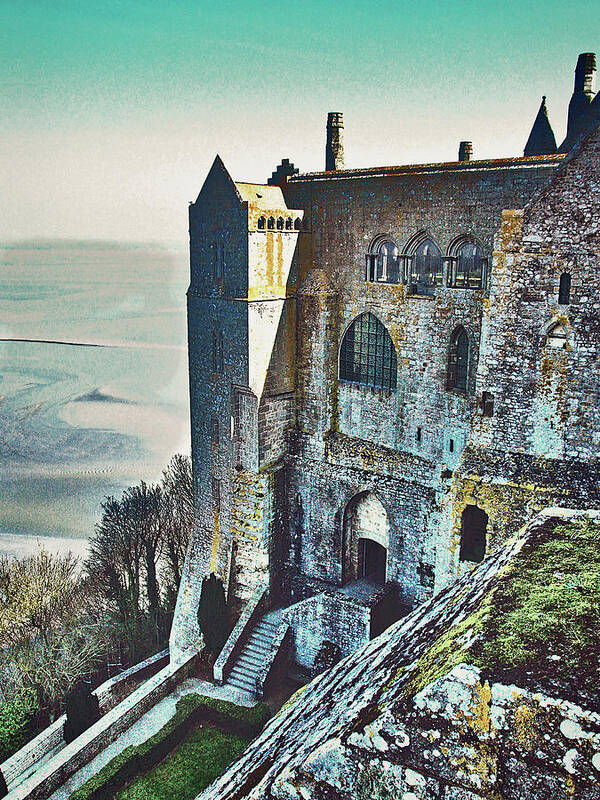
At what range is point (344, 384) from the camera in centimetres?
1634

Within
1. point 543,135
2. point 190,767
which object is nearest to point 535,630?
point 190,767

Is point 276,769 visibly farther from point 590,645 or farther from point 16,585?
point 16,585

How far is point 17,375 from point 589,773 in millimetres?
39081

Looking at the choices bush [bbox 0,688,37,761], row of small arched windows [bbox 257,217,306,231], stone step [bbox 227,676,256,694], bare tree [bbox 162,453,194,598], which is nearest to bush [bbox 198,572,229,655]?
stone step [bbox 227,676,256,694]

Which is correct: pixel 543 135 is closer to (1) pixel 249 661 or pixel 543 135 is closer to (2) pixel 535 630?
(1) pixel 249 661

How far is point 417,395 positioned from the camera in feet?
48.9

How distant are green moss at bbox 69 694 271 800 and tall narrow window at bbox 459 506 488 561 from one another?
239 inches

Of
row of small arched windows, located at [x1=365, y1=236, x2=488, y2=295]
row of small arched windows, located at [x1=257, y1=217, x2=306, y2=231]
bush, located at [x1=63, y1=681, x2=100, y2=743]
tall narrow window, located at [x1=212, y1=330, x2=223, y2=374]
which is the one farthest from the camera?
tall narrow window, located at [x1=212, y1=330, x2=223, y2=374]

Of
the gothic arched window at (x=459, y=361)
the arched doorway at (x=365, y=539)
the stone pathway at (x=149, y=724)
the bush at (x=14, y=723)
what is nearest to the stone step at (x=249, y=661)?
the stone pathway at (x=149, y=724)

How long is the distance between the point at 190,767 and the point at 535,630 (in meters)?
12.3

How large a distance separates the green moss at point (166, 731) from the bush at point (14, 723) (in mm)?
3454

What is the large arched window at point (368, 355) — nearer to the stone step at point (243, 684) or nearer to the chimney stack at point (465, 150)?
the chimney stack at point (465, 150)

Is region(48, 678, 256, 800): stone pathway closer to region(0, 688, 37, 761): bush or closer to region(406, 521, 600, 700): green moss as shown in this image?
region(0, 688, 37, 761): bush

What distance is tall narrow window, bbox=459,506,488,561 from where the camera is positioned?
38.0ft
